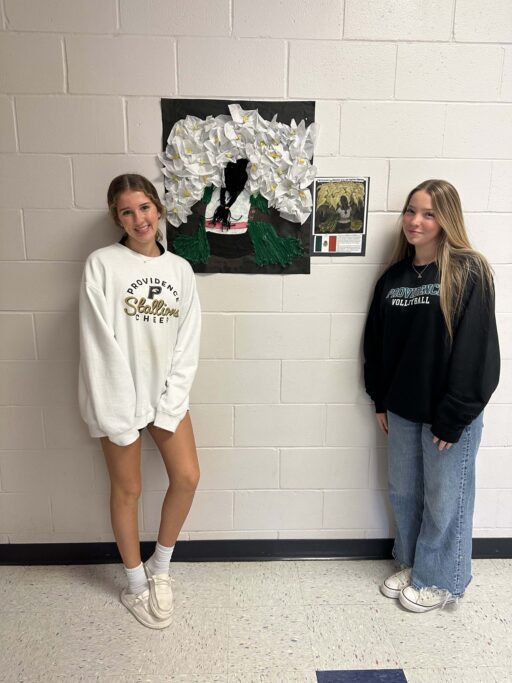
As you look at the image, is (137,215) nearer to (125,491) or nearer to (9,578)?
(125,491)

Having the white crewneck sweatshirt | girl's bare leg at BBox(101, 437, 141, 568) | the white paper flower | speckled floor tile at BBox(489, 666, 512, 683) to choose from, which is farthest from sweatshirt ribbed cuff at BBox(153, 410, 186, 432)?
speckled floor tile at BBox(489, 666, 512, 683)

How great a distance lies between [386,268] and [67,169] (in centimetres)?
127

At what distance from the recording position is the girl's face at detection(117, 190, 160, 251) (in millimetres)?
1688

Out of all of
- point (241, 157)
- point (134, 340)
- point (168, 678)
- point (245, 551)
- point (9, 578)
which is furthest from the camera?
point (245, 551)

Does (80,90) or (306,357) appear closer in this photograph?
(80,90)

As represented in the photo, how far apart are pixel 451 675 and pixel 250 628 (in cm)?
69

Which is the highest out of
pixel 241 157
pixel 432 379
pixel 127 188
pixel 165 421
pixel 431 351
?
pixel 241 157

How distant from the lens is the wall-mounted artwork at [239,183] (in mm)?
1812

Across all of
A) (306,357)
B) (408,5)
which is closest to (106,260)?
(306,357)

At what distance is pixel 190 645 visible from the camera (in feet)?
5.69

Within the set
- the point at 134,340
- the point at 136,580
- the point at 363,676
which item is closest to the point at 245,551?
the point at 136,580

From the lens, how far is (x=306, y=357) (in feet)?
6.66

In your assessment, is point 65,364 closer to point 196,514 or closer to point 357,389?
point 196,514

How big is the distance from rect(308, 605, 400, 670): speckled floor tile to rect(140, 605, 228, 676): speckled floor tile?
1.08 ft
